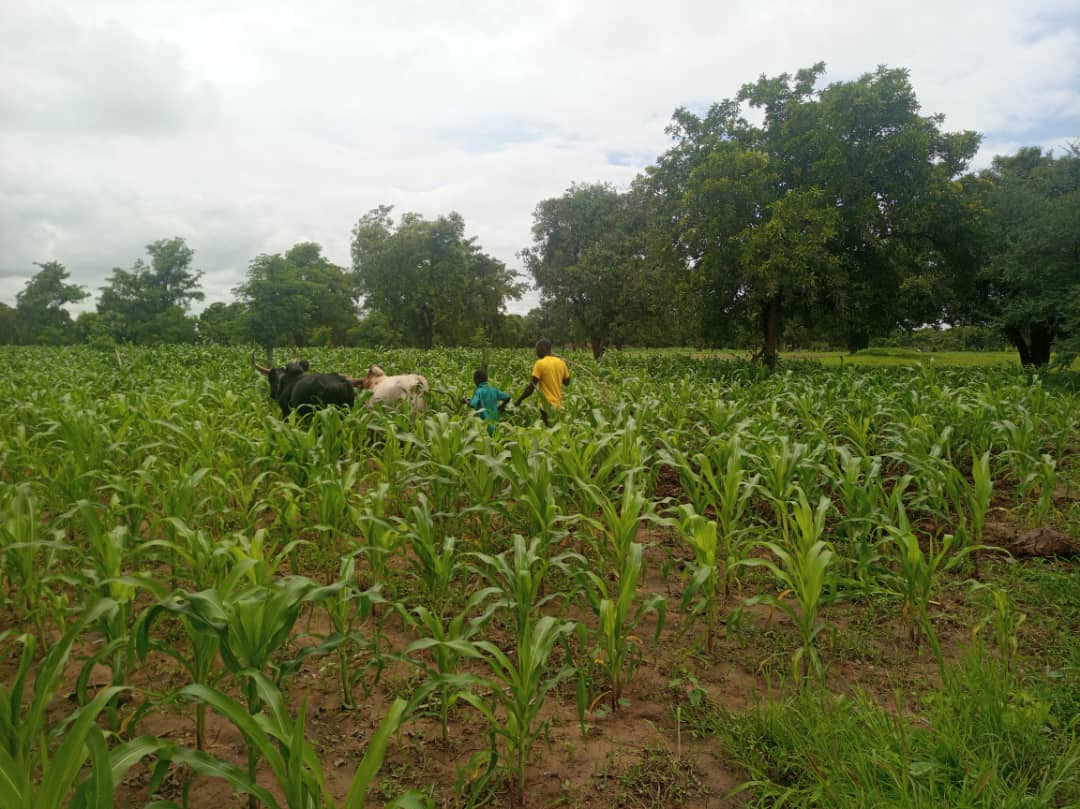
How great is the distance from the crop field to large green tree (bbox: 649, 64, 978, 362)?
10.8 metres

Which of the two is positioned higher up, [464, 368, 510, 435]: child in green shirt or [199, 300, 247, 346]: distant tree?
[199, 300, 247, 346]: distant tree

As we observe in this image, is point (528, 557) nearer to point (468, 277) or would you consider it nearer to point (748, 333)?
point (748, 333)

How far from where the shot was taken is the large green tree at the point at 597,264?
29656 mm

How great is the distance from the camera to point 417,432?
18.7 ft

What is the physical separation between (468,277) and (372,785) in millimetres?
41770

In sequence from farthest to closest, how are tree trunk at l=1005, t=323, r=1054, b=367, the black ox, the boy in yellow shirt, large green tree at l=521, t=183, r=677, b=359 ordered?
large green tree at l=521, t=183, r=677, b=359, tree trunk at l=1005, t=323, r=1054, b=367, the boy in yellow shirt, the black ox

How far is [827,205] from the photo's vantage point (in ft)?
52.0

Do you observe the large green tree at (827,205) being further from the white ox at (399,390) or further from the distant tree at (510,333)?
the distant tree at (510,333)

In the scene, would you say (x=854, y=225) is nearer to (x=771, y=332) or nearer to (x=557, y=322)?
(x=771, y=332)

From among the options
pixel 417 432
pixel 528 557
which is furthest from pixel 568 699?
pixel 417 432

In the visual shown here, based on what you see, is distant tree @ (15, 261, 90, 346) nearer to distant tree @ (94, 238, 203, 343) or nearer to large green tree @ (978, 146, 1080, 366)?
distant tree @ (94, 238, 203, 343)

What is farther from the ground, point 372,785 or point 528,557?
point 528,557

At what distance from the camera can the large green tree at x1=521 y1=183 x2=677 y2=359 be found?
29.7 m

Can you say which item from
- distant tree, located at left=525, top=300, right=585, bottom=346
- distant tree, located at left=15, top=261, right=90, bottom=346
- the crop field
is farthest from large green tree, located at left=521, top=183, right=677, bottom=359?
distant tree, located at left=15, top=261, right=90, bottom=346
